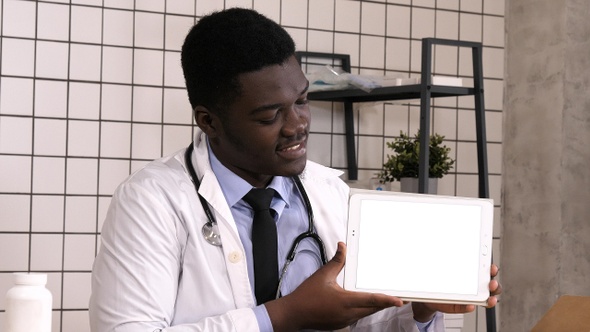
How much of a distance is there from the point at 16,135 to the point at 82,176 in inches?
10.8

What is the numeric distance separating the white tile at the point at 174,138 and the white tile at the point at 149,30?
0.32 meters

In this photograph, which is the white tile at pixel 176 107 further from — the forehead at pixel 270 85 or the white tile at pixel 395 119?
the forehead at pixel 270 85

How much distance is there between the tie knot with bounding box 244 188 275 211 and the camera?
1843 millimetres

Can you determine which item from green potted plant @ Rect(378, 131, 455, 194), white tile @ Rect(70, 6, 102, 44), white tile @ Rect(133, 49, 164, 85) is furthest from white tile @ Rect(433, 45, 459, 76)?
white tile @ Rect(70, 6, 102, 44)

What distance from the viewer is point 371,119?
12.2ft

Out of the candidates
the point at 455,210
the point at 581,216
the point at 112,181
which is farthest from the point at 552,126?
the point at 455,210

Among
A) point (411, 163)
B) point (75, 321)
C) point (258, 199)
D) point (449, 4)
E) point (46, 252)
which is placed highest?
point (449, 4)

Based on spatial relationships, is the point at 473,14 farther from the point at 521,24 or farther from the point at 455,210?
the point at 455,210

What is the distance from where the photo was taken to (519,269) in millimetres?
3830

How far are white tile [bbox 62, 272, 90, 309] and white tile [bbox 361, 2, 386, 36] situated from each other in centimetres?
151

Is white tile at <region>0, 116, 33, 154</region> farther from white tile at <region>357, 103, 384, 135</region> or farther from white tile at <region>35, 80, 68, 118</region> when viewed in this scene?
white tile at <region>357, 103, 384, 135</region>

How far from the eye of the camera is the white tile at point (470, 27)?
153 inches

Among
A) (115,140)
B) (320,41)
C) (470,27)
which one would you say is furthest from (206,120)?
(470,27)

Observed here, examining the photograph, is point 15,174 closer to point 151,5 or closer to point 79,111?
point 79,111
